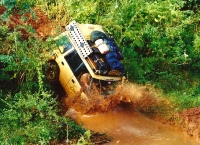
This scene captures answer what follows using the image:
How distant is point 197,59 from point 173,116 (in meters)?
3.47

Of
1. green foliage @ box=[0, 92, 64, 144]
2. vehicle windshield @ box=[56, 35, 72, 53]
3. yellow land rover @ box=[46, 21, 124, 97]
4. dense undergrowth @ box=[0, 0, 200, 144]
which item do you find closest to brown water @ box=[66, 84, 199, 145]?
yellow land rover @ box=[46, 21, 124, 97]

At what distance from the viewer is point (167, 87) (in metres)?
11.2

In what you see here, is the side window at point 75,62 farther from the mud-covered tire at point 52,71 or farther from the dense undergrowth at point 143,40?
the dense undergrowth at point 143,40

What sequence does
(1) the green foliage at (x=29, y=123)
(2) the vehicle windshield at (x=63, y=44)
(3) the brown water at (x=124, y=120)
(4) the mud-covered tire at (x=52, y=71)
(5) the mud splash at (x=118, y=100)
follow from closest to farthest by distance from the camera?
(1) the green foliage at (x=29, y=123) → (2) the vehicle windshield at (x=63, y=44) → (3) the brown water at (x=124, y=120) → (5) the mud splash at (x=118, y=100) → (4) the mud-covered tire at (x=52, y=71)

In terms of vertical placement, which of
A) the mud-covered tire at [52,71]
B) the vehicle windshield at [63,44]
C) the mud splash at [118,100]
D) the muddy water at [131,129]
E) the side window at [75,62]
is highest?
the vehicle windshield at [63,44]

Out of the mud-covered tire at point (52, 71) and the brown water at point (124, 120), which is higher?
the mud-covered tire at point (52, 71)

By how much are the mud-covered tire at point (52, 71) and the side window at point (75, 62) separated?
413mm

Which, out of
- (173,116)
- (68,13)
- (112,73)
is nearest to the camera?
(112,73)

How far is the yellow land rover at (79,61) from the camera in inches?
348

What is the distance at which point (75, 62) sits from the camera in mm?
9250

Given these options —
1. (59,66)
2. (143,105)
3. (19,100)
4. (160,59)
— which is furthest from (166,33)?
(19,100)

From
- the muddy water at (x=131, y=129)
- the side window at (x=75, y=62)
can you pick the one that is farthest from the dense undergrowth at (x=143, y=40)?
the muddy water at (x=131, y=129)

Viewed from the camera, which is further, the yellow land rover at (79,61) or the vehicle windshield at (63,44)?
the yellow land rover at (79,61)

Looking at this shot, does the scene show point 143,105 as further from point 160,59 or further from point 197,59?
point 197,59
